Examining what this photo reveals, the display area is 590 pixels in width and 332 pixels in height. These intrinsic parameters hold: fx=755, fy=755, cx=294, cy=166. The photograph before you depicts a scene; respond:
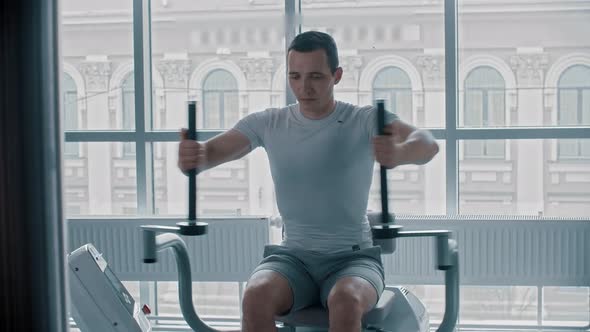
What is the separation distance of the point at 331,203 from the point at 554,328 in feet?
5.73

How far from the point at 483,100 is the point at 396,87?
1.60 feet

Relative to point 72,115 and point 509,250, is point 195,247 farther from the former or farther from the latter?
point 509,250

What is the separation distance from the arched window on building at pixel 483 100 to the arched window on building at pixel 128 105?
1622mm

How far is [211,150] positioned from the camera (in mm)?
2105

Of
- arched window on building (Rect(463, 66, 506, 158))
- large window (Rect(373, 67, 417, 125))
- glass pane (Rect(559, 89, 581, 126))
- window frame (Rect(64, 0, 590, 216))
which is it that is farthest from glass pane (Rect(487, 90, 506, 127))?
large window (Rect(373, 67, 417, 125))

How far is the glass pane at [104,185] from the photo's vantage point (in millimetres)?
3777

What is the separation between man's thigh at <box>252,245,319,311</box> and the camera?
1954 mm

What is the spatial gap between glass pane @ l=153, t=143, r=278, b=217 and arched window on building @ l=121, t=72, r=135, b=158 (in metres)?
0.15

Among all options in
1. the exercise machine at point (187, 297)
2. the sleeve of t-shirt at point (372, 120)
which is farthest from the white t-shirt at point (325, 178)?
the exercise machine at point (187, 297)

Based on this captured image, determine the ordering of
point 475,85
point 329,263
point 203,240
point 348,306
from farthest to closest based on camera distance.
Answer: point 475,85
point 203,240
point 329,263
point 348,306

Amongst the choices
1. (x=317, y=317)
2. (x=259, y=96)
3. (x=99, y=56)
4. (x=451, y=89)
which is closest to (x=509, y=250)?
(x=451, y=89)

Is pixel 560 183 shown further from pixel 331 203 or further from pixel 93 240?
pixel 331 203

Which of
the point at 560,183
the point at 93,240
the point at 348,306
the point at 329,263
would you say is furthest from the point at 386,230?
the point at 560,183

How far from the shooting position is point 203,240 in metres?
3.48
